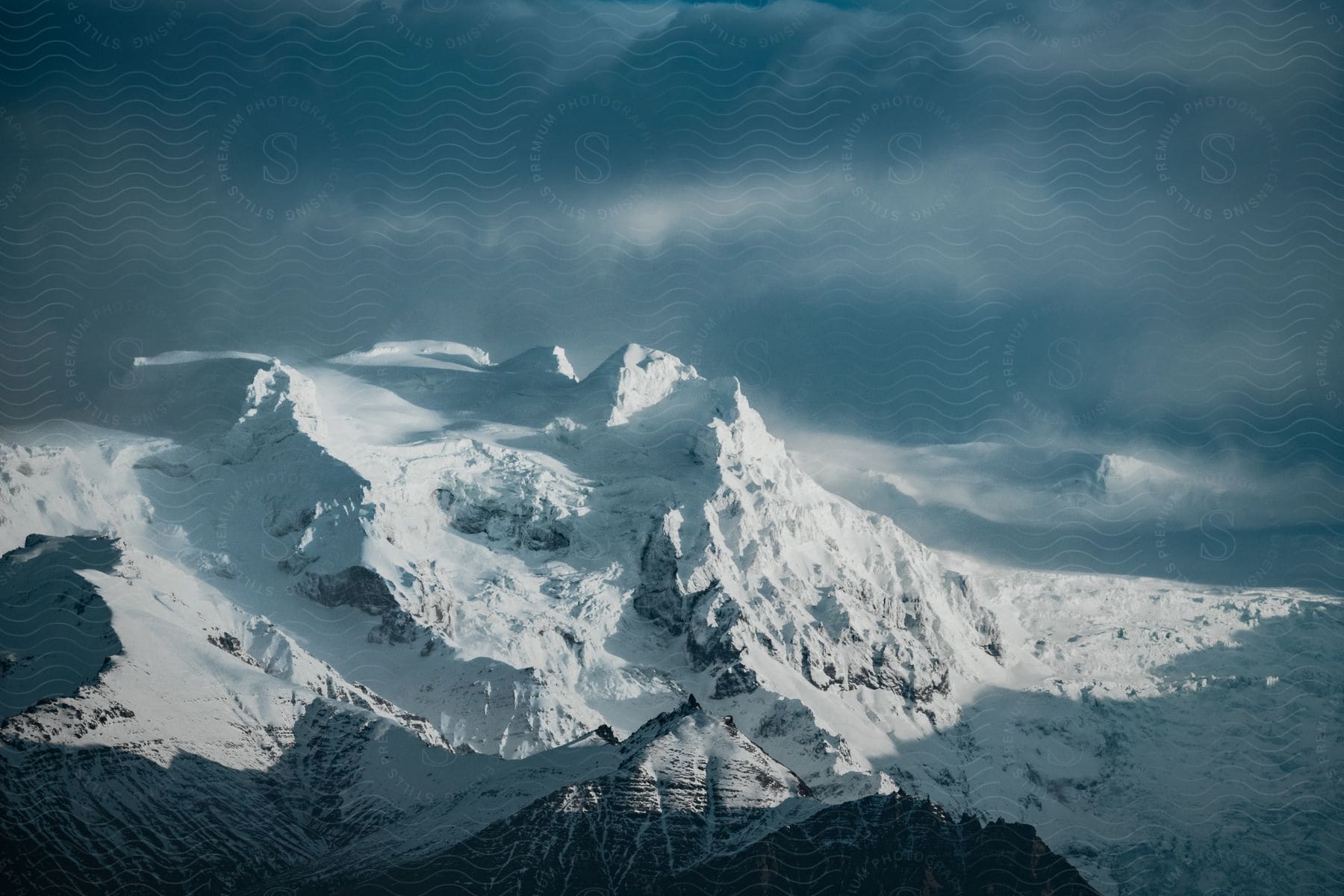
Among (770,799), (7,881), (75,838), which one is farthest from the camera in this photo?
(770,799)

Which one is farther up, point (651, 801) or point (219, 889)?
point (651, 801)

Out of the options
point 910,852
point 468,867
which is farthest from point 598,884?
point 910,852

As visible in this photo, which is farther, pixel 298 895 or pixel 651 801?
pixel 651 801

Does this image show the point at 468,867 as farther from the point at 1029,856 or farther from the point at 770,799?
the point at 1029,856

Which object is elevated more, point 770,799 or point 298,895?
point 770,799

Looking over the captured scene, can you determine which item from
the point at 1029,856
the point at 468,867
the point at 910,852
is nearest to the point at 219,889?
the point at 468,867

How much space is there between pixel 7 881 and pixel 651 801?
87964mm

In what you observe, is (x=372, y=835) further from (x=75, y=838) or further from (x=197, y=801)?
(x=75, y=838)

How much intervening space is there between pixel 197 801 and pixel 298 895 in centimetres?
3585

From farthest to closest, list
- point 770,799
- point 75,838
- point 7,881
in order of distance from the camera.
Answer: point 770,799 → point 75,838 → point 7,881

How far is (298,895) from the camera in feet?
564

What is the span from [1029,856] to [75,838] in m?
139

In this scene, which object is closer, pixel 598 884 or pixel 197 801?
pixel 598 884

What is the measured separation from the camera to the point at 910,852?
184 m
